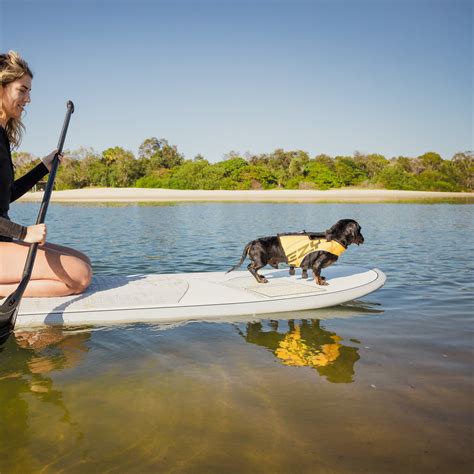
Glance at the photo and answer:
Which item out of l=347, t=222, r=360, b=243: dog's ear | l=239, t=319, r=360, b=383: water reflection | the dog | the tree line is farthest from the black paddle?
the tree line

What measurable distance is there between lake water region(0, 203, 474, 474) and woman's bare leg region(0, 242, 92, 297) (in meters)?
0.47

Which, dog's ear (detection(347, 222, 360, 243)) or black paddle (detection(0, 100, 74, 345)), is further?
dog's ear (detection(347, 222, 360, 243))

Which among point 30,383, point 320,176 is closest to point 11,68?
point 30,383

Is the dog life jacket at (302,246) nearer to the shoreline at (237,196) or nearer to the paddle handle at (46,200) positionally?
the paddle handle at (46,200)

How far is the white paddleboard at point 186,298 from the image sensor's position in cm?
428

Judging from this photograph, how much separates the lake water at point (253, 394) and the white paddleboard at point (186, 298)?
13 cm

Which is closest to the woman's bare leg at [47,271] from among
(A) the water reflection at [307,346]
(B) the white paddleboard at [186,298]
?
(B) the white paddleboard at [186,298]

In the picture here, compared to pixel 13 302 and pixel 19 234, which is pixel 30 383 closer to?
pixel 13 302

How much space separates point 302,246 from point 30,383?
3140 millimetres

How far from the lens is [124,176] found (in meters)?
55.8

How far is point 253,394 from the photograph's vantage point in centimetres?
303

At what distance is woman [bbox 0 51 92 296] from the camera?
3.50 m

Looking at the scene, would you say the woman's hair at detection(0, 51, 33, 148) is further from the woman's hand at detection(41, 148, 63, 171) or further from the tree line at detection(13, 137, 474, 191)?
the tree line at detection(13, 137, 474, 191)

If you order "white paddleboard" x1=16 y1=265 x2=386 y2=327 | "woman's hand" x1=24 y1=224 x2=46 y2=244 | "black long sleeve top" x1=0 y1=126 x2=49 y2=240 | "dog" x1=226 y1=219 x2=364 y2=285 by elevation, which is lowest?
"white paddleboard" x1=16 y1=265 x2=386 y2=327
